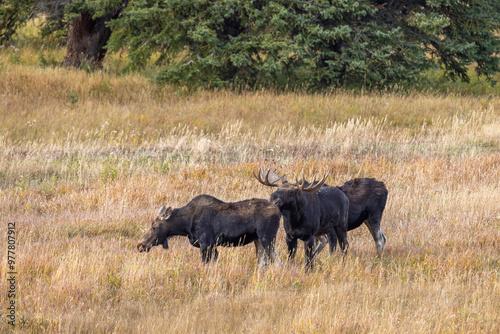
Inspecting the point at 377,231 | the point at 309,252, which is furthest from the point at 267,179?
the point at 377,231

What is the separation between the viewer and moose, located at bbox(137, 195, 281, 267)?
274 inches

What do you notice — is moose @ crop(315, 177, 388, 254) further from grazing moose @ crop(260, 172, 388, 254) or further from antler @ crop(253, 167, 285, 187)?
antler @ crop(253, 167, 285, 187)

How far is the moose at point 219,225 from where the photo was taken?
696cm

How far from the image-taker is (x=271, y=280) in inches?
265

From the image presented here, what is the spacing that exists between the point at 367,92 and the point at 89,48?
11234 mm

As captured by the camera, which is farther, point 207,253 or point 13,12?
point 13,12

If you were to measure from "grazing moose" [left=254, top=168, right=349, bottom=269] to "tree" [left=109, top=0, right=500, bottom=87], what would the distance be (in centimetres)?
1247

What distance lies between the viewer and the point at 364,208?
8141mm

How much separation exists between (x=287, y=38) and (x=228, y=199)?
1099cm

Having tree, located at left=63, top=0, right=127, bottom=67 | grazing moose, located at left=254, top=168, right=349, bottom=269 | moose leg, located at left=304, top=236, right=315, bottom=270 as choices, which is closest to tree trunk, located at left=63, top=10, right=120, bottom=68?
tree, located at left=63, top=0, right=127, bottom=67

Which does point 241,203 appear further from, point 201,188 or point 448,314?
point 201,188

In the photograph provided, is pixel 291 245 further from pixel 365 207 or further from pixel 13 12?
pixel 13 12

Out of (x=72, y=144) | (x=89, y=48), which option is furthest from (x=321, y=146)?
(x=89, y=48)

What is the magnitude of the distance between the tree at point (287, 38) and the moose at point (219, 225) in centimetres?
1296
